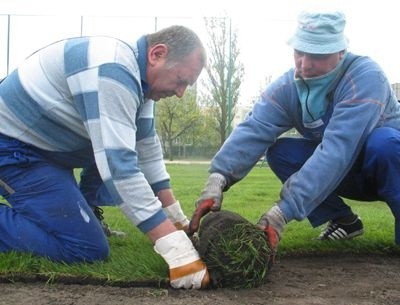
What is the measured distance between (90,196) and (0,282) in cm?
125

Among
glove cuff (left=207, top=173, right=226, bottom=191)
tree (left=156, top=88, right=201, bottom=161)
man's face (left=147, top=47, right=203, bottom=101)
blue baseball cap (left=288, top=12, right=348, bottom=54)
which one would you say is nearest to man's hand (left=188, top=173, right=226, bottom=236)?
glove cuff (left=207, top=173, right=226, bottom=191)

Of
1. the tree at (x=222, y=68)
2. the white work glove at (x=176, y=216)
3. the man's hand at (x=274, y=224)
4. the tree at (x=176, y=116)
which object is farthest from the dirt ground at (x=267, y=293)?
the tree at (x=176, y=116)

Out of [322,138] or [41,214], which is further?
[322,138]

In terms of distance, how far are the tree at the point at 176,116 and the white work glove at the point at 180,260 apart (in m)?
33.1

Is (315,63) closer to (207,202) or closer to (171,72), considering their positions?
(171,72)

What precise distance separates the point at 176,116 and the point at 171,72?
35.3m

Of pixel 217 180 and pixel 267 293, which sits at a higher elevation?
pixel 217 180

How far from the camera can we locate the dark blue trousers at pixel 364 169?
316 cm

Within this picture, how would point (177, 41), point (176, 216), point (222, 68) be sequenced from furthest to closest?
point (222, 68), point (176, 216), point (177, 41)

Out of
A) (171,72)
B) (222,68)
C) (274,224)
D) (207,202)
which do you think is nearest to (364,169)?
(274,224)

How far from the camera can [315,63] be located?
3.10 meters

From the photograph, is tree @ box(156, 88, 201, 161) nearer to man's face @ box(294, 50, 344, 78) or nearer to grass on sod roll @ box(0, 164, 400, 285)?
grass on sod roll @ box(0, 164, 400, 285)

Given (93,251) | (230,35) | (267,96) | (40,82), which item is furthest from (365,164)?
(230,35)

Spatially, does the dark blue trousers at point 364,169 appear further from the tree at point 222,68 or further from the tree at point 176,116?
the tree at point 176,116
